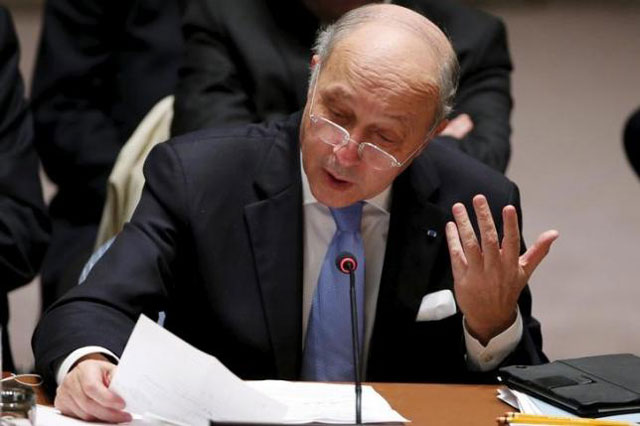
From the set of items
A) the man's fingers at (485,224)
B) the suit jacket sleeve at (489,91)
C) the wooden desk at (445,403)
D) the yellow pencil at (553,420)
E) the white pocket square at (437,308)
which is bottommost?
the wooden desk at (445,403)

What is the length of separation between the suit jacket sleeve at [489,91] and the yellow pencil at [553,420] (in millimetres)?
1567

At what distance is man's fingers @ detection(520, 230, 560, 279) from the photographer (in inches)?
95.0

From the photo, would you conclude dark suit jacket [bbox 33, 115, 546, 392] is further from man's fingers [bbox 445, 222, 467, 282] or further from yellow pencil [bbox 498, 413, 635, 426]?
yellow pencil [bbox 498, 413, 635, 426]

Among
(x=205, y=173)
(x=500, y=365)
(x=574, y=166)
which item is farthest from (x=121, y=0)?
(x=574, y=166)

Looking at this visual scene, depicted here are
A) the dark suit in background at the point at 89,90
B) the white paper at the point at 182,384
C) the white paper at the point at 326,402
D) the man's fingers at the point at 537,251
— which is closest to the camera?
the white paper at the point at 182,384

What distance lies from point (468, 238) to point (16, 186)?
4.46ft

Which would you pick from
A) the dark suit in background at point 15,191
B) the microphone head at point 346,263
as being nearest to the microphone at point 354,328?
the microphone head at point 346,263

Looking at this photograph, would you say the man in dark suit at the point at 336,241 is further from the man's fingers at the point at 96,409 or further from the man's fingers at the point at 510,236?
the man's fingers at the point at 96,409

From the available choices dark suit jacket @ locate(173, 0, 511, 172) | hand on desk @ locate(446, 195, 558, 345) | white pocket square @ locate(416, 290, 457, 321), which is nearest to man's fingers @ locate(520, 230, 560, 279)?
hand on desk @ locate(446, 195, 558, 345)

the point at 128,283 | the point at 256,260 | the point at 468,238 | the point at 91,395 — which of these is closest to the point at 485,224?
the point at 468,238

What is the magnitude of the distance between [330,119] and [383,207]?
0.31 m

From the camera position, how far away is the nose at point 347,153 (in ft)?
8.04

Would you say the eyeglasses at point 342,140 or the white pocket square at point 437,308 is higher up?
the eyeglasses at point 342,140

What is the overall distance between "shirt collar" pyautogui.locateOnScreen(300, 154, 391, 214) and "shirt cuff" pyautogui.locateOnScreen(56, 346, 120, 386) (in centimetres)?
59
